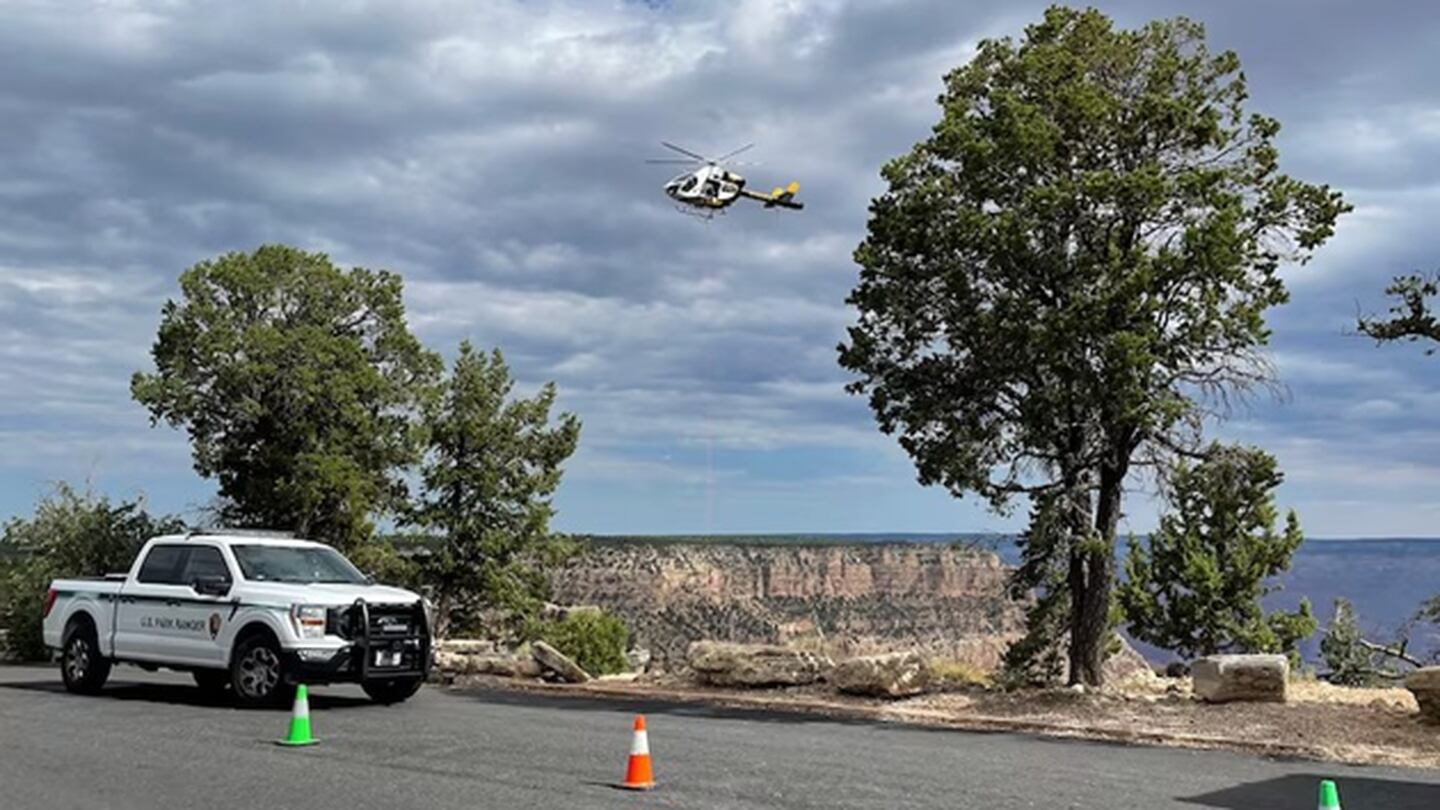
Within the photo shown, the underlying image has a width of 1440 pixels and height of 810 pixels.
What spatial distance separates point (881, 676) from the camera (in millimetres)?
18375

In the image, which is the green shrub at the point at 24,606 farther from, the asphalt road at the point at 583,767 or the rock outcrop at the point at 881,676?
the rock outcrop at the point at 881,676

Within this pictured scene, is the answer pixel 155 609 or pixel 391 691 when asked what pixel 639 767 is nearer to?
pixel 391 691

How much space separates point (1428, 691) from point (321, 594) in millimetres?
12428

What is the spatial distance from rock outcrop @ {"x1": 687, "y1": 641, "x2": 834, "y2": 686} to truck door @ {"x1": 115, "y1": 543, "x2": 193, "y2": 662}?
7039 mm

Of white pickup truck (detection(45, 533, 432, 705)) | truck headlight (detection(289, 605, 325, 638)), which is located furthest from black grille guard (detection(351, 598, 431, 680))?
truck headlight (detection(289, 605, 325, 638))

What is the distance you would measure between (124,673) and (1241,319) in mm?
18149

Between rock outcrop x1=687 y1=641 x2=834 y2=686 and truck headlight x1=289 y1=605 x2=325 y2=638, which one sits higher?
truck headlight x1=289 y1=605 x2=325 y2=638

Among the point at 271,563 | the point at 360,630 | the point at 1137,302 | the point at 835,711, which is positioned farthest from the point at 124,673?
the point at 1137,302

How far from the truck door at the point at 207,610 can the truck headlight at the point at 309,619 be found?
3.62ft

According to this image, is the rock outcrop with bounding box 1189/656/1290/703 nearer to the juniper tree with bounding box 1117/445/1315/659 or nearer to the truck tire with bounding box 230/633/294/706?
the truck tire with bounding box 230/633/294/706

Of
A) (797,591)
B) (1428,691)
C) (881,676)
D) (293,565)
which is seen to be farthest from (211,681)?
(797,591)

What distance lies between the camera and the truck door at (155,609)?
17641 millimetres

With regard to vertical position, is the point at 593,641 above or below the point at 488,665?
above

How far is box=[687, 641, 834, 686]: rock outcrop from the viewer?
19.4 meters
